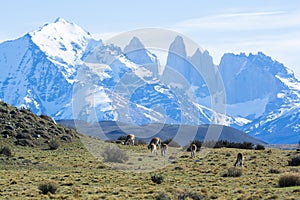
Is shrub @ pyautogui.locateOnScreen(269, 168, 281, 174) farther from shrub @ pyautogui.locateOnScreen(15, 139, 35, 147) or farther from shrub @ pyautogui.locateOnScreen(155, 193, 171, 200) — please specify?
shrub @ pyautogui.locateOnScreen(15, 139, 35, 147)

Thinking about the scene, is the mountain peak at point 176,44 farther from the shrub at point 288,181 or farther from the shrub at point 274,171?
the shrub at point 288,181

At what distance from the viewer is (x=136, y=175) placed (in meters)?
38.6

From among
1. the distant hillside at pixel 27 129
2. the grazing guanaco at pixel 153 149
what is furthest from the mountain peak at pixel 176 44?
the distant hillside at pixel 27 129

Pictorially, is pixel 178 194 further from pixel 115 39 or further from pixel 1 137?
pixel 1 137

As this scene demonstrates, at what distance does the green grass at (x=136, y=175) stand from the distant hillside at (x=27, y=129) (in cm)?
153

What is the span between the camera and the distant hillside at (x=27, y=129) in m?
57.0

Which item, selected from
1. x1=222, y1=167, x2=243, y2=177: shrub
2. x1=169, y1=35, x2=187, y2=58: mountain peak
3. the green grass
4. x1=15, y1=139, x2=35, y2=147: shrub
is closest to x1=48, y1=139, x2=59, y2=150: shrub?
the green grass

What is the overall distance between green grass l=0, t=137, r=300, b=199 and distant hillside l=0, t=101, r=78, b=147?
153 cm

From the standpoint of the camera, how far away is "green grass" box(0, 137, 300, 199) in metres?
29.0

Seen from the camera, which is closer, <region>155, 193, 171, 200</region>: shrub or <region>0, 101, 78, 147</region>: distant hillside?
<region>155, 193, 171, 200</region>: shrub

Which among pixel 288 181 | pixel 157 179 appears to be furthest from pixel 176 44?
pixel 288 181

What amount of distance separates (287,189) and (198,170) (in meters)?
11.2

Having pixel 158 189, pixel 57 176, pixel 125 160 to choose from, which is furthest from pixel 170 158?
pixel 158 189

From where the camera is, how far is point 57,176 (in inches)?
1464
